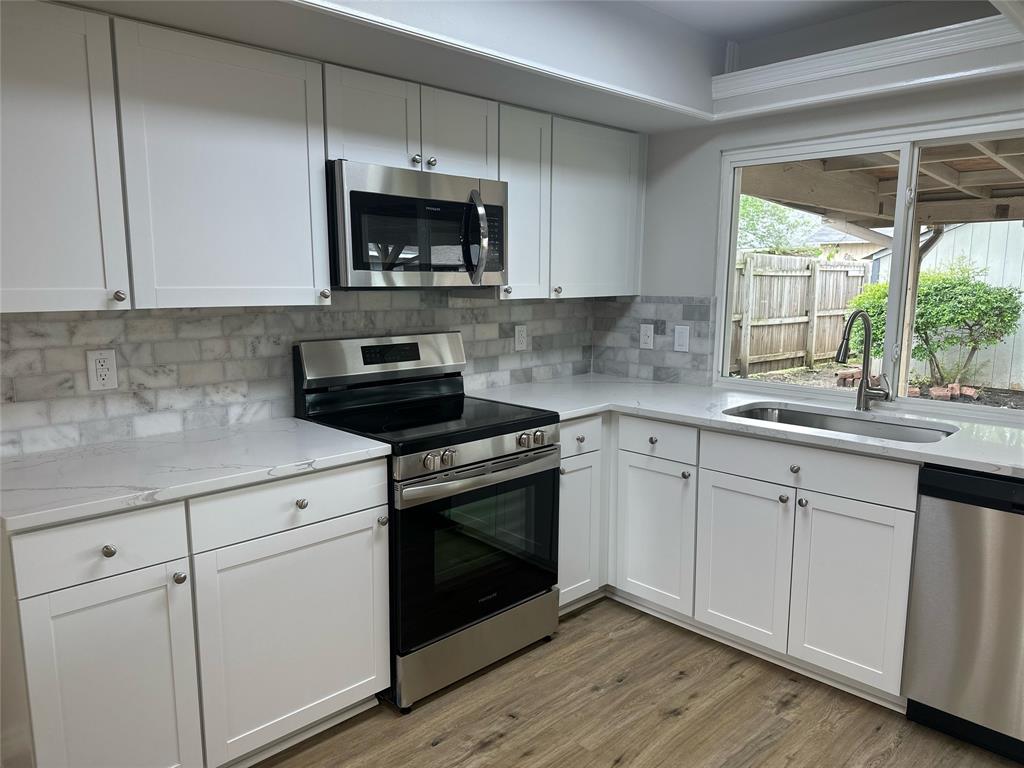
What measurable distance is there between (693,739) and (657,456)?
1.03m

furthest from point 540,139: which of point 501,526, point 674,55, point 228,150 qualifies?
point 501,526

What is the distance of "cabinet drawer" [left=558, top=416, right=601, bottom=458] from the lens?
8.98 ft

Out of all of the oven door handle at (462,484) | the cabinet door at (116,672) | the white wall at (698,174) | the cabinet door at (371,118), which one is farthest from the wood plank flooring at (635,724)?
the cabinet door at (371,118)

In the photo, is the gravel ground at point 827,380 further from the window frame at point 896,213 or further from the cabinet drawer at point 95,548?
the cabinet drawer at point 95,548

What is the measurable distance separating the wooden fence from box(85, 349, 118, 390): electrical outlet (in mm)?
2565

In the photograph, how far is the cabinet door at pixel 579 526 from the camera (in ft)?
9.10

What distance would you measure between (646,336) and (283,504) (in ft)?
7.08

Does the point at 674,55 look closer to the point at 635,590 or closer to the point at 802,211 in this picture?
→ the point at 802,211

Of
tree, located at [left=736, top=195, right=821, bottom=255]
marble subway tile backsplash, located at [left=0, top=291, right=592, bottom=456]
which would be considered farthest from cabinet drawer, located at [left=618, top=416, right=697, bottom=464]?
tree, located at [left=736, top=195, right=821, bottom=255]

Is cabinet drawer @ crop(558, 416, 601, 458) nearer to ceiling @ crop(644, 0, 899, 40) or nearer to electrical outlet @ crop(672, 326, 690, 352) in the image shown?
electrical outlet @ crop(672, 326, 690, 352)

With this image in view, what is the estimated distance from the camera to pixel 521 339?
336 cm

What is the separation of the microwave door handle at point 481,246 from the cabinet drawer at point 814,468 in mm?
1056

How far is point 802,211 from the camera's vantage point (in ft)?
9.96

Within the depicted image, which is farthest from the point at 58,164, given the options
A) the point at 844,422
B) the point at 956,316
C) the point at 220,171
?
the point at 956,316
